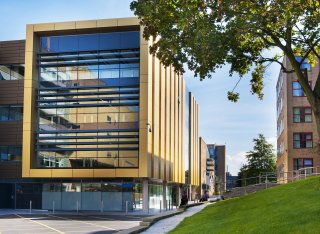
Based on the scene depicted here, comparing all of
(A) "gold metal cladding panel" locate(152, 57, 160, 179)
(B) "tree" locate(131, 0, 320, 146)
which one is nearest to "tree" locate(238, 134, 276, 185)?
(A) "gold metal cladding panel" locate(152, 57, 160, 179)

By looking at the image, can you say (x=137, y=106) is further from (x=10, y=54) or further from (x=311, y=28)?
(x=311, y=28)

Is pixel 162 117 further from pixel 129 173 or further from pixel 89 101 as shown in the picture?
pixel 129 173

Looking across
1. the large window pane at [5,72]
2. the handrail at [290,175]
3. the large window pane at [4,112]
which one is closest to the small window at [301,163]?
the handrail at [290,175]

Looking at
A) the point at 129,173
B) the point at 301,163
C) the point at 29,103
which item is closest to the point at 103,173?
the point at 129,173

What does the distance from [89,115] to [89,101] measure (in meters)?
1.28

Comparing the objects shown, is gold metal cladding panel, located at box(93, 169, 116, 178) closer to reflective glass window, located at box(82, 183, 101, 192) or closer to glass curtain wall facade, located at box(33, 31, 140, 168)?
glass curtain wall facade, located at box(33, 31, 140, 168)

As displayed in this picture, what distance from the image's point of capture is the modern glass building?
45000mm

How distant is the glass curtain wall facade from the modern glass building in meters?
0.09

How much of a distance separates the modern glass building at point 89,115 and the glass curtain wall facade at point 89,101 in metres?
0.09

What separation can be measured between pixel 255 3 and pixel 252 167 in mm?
66030

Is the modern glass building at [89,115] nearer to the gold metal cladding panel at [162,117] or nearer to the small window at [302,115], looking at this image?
the gold metal cladding panel at [162,117]

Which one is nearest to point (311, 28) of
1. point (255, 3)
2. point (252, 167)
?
→ point (255, 3)

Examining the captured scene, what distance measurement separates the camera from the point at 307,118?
5922 cm

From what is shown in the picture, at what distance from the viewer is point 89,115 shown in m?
46.2
